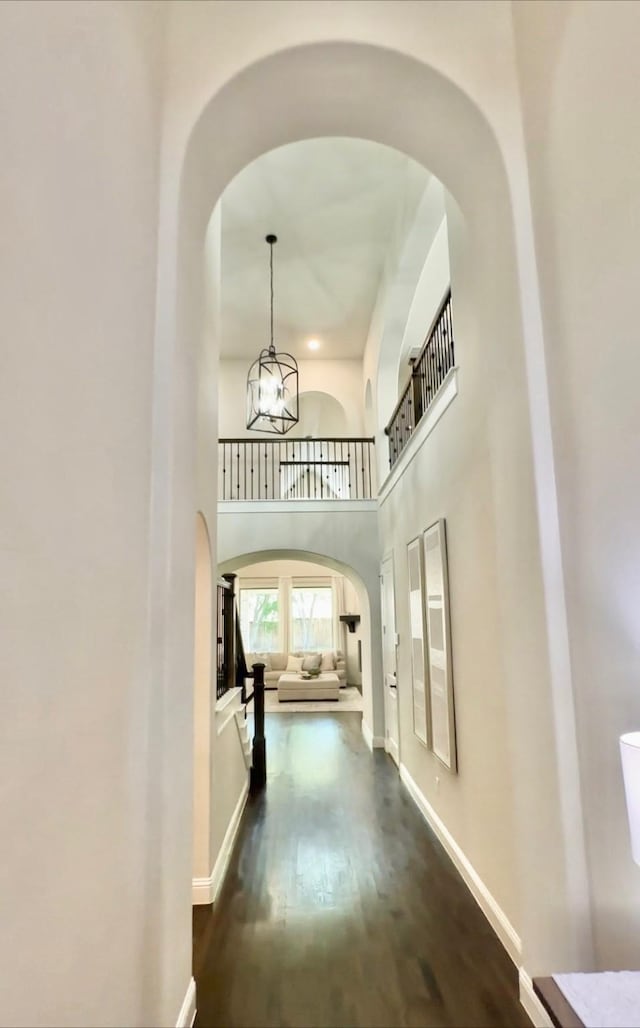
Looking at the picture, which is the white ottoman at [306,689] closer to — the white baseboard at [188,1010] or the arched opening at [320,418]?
the arched opening at [320,418]

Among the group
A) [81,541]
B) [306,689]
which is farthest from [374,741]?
[81,541]

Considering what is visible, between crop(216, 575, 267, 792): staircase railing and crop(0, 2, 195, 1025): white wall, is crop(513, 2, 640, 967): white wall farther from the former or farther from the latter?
crop(216, 575, 267, 792): staircase railing

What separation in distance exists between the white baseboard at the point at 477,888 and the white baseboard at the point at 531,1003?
0.78ft

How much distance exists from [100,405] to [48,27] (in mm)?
844

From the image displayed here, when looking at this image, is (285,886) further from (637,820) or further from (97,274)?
(97,274)

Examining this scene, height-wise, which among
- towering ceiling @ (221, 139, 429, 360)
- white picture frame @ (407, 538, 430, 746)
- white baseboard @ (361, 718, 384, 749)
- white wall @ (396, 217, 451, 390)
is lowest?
white baseboard @ (361, 718, 384, 749)

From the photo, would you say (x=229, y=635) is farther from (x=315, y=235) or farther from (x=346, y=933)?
(x=315, y=235)

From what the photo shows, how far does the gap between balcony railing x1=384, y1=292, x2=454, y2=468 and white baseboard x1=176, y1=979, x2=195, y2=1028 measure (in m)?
3.67

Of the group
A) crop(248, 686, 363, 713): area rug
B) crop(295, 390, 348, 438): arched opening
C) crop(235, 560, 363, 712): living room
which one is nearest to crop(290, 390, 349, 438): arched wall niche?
crop(295, 390, 348, 438): arched opening

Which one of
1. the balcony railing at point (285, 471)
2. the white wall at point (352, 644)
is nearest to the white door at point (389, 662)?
the balcony railing at point (285, 471)

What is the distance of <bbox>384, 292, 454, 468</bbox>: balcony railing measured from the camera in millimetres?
4145

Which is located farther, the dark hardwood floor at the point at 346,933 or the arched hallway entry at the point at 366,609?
the arched hallway entry at the point at 366,609

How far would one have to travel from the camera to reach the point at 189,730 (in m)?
2.25

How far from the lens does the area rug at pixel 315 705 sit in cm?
1018
